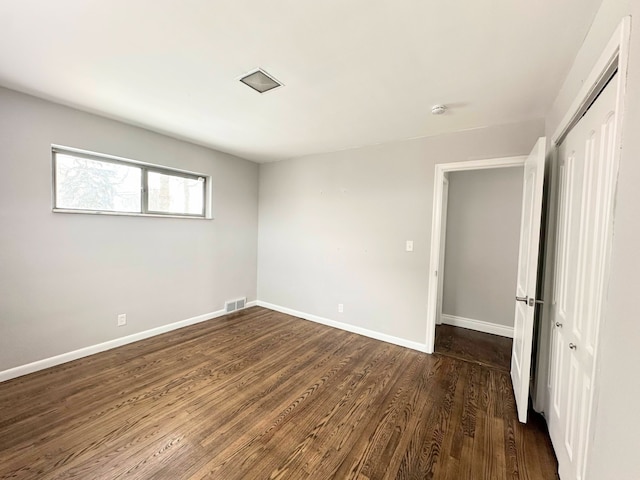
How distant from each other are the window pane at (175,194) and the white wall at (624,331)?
156 inches

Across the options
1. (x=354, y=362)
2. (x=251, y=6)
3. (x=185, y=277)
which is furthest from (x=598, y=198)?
(x=185, y=277)

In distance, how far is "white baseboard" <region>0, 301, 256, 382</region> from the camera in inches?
92.0

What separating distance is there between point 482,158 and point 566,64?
1118mm

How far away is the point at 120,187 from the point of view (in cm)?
300

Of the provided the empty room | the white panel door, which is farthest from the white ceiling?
the white panel door

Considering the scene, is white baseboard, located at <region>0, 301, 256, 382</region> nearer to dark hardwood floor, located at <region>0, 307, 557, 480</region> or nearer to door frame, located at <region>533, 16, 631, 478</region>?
dark hardwood floor, located at <region>0, 307, 557, 480</region>

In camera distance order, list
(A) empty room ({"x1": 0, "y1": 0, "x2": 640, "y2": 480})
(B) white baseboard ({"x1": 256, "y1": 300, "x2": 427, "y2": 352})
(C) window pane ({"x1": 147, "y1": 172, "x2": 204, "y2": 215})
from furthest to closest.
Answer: (C) window pane ({"x1": 147, "y1": 172, "x2": 204, "y2": 215}) → (B) white baseboard ({"x1": 256, "y1": 300, "x2": 427, "y2": 352}) → (A) empty room ({"x1": 0, "y1": 0, "x2": 640, "y2": 480})

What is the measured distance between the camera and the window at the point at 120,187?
2.63 m

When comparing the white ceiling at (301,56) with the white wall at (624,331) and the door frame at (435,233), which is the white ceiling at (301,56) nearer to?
the door frame at (435,233)

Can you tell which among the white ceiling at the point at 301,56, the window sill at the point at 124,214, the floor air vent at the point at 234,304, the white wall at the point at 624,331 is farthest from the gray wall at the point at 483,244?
the window sill at the point at 124,214

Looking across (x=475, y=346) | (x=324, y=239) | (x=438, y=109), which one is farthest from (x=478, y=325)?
(x=438, y=109)

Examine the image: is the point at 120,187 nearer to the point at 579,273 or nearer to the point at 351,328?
the point at 351,328

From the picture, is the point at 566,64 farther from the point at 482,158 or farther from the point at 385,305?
the point at 385,305

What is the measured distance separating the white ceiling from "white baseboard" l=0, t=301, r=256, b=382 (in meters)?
2.46
